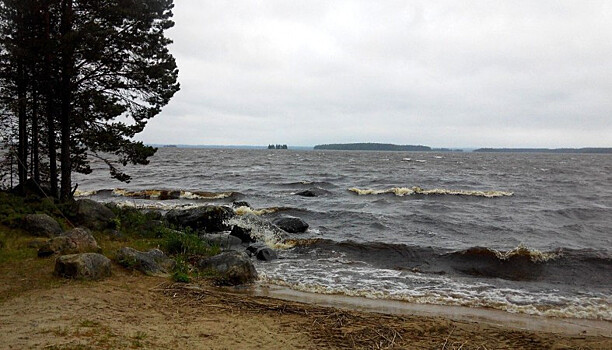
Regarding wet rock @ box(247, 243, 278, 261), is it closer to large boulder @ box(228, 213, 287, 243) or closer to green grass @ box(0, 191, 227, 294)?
green grass @ box(0, 191, 227, 294)

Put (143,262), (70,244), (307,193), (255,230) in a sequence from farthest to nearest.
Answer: (307,193)
(255,230)
(70,244)
(143,262)

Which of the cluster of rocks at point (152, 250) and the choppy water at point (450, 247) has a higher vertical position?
the cluster of rocks at point (152, 250)

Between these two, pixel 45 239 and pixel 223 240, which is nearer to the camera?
pixel 45 239

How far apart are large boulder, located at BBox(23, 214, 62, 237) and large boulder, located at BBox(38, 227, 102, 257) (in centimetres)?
172

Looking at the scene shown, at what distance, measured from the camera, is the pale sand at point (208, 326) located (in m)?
5.48

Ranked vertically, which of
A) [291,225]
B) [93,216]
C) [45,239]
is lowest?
[291,225]

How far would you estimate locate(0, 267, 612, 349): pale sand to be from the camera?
5480 mm

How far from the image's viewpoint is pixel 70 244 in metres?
9.55

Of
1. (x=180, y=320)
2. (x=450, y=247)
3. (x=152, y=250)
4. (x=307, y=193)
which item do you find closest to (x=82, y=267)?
(x=152, y=250)

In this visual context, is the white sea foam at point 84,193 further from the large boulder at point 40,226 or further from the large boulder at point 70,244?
the large boulder at point 70,244

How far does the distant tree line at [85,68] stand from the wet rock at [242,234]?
14.8 ft

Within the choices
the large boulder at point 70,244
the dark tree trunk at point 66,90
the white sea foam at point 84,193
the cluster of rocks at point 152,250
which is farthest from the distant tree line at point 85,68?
the white sea foam at point 84,193

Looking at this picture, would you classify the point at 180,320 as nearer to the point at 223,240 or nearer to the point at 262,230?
the point at 223,240

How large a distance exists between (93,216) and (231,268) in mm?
6304
